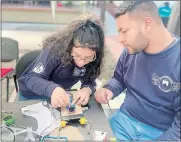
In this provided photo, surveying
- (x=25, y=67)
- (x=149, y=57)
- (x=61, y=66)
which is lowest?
(x=25, y=67)

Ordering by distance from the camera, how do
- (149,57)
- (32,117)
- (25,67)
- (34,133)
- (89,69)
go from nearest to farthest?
1. (34,133)
2. (32,117)
3. (149,57)
4. (89,69)
5. (25,67)

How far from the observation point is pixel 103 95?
114 cm

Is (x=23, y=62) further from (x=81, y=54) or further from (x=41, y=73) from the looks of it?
(x=81, y=54)

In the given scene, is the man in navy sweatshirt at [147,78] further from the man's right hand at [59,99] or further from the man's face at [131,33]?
the man's right hand at [59,99]

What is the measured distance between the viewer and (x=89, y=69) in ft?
4.30

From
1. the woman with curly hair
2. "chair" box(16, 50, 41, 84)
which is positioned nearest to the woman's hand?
the woman with curly hair

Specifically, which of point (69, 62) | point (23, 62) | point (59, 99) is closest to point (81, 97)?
point (59, 99)

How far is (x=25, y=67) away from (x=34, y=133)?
0.72 m

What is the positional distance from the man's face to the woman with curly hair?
143 millimetres

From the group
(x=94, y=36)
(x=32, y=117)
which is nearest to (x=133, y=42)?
(x=94, y=36)

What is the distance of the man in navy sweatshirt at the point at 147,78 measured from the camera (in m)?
1.01

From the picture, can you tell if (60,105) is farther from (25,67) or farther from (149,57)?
(25,67)

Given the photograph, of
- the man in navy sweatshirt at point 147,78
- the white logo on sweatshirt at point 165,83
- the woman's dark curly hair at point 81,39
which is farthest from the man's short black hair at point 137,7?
the white logo on sweatshirt at point 165,83

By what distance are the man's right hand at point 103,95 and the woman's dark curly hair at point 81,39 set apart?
171 millimetres
